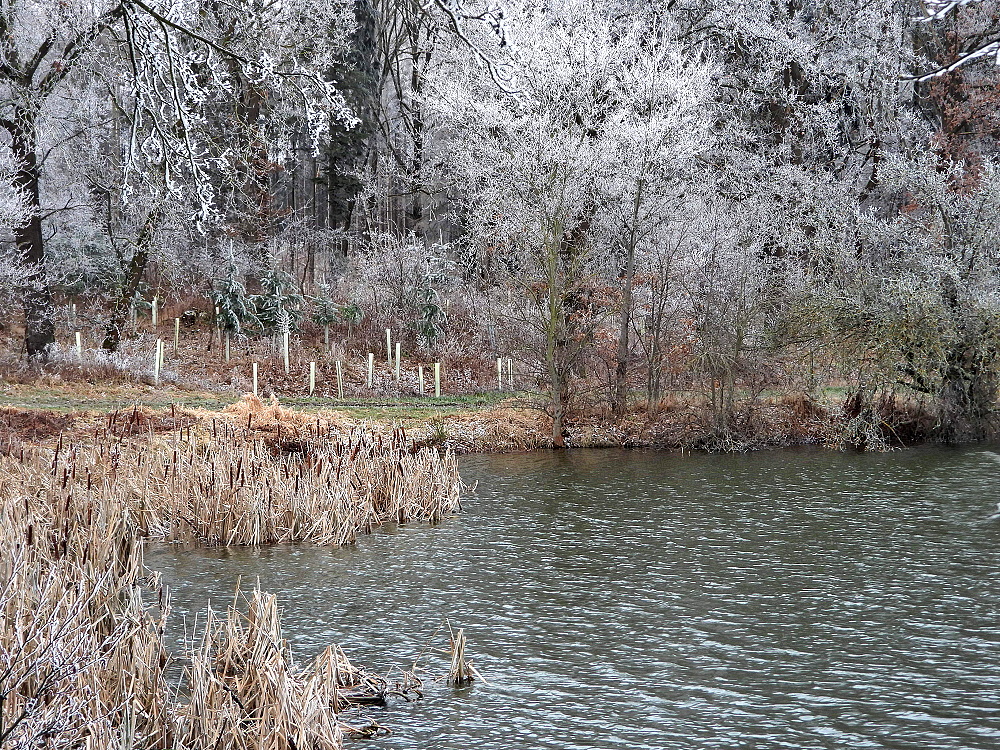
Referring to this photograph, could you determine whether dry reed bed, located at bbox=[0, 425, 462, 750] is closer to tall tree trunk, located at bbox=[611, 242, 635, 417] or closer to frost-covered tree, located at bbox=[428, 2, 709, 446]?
frost-covered tree, located at bbox=[428, 2, 709, 446]

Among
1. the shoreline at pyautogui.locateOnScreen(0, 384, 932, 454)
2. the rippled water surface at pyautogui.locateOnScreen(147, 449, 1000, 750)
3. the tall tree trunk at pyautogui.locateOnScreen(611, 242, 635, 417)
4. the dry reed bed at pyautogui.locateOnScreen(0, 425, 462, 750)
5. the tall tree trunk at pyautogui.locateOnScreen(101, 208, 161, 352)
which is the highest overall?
the tall tree trunk at pyautogui.locateOnScreen(101, 208, 161, 352)

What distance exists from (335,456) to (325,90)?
Result: 4561 millimetres

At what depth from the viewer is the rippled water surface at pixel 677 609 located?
576 centimetres

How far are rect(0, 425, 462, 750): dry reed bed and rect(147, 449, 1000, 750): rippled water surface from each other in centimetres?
43

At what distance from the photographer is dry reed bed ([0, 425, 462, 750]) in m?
4.36

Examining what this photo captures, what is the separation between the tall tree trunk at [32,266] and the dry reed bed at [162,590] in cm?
1255

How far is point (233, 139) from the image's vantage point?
24.7 metres

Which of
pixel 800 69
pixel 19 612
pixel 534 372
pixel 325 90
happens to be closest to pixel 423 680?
pixel 19 612

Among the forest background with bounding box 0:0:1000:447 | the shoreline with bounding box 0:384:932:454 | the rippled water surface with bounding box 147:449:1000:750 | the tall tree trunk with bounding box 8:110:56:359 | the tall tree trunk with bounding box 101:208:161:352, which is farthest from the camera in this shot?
the tall tree trunk with bounding box 101:208:161:352

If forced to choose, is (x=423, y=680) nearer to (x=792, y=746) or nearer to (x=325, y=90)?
(x=792, y=746)

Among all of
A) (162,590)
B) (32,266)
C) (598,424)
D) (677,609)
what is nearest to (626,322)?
(598,424)

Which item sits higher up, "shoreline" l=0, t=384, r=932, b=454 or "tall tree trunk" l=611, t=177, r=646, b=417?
"tall tree trunk" l=611, t=177, r=646, b=417

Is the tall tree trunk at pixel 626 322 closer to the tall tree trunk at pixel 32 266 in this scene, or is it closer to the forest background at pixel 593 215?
the forest background at pixel 593 215

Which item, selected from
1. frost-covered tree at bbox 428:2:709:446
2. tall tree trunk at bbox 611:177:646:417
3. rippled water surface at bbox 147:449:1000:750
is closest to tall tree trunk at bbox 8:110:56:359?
frost-covered tree at bbox 428:2:709:446
